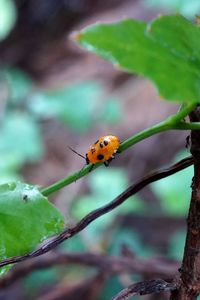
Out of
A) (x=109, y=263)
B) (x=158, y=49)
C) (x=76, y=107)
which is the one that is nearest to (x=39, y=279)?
(x=109, y=263)

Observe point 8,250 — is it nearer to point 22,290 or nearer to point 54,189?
point 54,189

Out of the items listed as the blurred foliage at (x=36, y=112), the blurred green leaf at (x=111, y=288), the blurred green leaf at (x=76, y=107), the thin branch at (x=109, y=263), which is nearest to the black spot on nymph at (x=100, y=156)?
the thin branch at (x=109, y=263)

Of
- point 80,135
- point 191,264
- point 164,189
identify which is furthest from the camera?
point 80,135

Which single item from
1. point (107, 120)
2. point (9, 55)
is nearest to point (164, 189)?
point (107, 120)

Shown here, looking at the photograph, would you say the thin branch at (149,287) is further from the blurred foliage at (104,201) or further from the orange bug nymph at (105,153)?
the blurred foliage at (104,201)

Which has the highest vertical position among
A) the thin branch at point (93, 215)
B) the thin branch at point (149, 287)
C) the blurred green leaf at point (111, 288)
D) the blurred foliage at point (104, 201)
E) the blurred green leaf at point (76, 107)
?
the blurred green leaf at point (76, 107)
